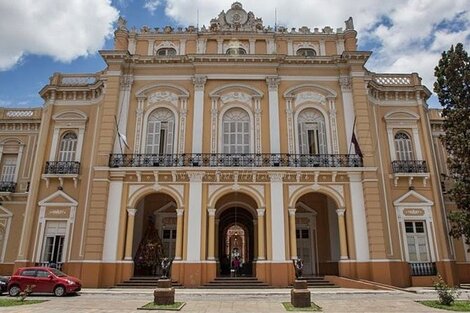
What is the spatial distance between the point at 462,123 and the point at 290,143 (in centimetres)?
725

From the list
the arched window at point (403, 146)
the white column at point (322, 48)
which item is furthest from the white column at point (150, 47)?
the arched window at point (403, 146)

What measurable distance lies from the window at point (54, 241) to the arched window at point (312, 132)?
38.7 ft

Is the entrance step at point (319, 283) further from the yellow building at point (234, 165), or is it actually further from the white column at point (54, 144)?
the white column at point (54, 144)

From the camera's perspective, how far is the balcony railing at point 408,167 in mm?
17984

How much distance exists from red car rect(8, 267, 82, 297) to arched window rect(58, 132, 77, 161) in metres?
6.21

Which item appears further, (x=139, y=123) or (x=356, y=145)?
(x=139, y=123)

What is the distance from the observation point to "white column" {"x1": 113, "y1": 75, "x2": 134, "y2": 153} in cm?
1795

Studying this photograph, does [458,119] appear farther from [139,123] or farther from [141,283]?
[141,283]

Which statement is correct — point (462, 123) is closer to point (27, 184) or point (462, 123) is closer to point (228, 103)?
point (228, 103)

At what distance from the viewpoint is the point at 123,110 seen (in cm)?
1861

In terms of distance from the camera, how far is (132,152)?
18.1 m

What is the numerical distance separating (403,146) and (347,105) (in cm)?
356

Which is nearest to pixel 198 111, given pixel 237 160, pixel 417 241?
pixel 237 160

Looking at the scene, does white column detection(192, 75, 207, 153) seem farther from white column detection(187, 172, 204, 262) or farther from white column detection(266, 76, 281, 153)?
white column detection(266, 76, 281, 153)
